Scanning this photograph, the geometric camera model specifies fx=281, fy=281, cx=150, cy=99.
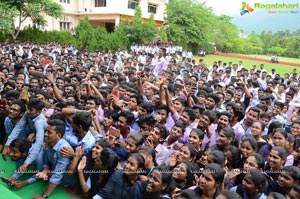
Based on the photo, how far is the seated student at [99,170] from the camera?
275 centimetres

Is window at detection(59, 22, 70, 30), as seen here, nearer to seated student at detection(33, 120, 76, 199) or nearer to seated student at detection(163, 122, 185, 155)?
seated student at detection(163, 122, 185, 155)

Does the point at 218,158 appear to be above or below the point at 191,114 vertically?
below

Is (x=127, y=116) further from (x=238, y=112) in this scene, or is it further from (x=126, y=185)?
(x=238, y=112)

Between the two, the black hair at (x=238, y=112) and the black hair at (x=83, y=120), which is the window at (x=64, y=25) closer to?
the black hair at (x=238, y=112)

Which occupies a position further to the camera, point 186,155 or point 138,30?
point 138,30

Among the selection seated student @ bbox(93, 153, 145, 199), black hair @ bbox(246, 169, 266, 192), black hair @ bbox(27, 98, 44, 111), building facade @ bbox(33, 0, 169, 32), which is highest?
building facade @ bbox(33, 0, 169, 32)

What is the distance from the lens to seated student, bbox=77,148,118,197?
108 inches

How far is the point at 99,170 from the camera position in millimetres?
2848

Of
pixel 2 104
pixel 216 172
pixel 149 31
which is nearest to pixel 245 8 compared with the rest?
pixel 149 31

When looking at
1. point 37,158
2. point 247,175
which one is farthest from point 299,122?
point 37,158

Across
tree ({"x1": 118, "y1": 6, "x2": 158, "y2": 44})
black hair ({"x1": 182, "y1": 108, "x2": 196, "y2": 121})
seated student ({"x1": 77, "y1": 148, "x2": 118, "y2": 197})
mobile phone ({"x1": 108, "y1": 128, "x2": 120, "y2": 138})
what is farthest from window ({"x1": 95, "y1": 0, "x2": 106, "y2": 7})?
seated student ({"x1": 77, "y1": 148, "x2": 118, "y2": 197})

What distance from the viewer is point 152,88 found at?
5.79m

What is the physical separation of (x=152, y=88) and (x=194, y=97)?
0.91 meters

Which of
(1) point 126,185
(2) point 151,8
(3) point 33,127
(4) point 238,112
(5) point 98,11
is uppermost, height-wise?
(2) point 151,8
